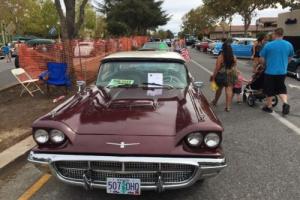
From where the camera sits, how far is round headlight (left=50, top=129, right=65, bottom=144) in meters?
4.27

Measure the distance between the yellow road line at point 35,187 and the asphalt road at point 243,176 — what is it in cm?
3

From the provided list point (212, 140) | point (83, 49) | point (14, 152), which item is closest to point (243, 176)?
point (212, 140)

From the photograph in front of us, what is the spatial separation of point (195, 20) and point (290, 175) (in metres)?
99.6

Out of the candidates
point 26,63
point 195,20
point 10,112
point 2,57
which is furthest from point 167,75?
point 195,20

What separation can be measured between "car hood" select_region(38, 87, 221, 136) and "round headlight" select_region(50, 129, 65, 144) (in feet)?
0.43

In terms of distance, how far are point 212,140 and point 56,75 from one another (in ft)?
Result: 27.3

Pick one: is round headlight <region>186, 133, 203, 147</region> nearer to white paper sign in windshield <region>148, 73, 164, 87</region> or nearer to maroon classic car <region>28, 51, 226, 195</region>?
maroon classic car <region>28, 51, 226, 195</region>

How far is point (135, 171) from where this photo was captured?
13.3 ft

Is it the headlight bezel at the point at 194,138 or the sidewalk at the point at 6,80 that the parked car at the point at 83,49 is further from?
the headlight bezel at the point at 194,138

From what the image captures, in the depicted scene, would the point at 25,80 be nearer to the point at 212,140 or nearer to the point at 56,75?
the point at 56,75

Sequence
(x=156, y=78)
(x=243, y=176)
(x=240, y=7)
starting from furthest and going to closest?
(x=240, y=7), (x=156, y=78), (x=243, y=176)

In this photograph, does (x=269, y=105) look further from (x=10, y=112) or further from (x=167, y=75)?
(x=10, y=112)

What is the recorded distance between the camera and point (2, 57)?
39594 mm

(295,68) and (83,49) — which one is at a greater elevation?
(83,49)
